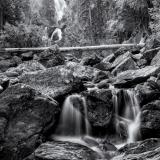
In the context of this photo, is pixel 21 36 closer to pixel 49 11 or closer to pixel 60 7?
pixel 49 11

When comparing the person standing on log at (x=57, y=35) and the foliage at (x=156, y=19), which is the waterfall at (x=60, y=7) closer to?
the person standing on log at (x=57, y=35)

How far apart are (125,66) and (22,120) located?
8478mm

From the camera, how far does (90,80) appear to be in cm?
1362

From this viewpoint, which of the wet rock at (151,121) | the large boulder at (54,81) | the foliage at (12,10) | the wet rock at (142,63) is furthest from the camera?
the foliage at (12,10)

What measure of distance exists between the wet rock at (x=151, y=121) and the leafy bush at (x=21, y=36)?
14448 millimetres

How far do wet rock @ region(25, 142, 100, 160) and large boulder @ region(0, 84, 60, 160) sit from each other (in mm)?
568

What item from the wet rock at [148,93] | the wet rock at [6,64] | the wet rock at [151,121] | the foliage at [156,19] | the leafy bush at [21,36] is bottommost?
the wet rock at [151,121]

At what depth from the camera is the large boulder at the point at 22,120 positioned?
24.2ft

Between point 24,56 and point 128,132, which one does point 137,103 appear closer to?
point 128,132

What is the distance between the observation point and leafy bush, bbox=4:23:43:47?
20.5 meters

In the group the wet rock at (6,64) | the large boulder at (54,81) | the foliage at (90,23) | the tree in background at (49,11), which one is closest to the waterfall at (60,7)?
the tree in background at (49,11)

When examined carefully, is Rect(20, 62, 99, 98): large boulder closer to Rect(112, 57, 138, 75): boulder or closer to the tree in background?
Rect(112, 57, 138, 75): boulder

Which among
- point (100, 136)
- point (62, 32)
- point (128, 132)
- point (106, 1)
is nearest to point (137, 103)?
point (128, 132)

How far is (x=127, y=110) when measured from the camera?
9852 millimetres
